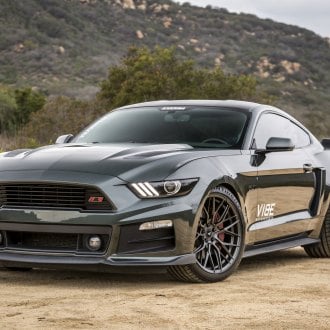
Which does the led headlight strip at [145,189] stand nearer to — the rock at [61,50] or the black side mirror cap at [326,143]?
the black side mirror cap at [326,143]

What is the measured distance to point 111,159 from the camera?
752cm

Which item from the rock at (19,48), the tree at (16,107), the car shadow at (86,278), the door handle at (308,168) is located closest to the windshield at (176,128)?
the door handle at (308,168)

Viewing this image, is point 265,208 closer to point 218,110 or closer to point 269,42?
point 218,110

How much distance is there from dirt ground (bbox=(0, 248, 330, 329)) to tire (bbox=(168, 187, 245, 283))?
→ 10 cm

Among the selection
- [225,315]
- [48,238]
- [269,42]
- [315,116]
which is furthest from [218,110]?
[269,42]

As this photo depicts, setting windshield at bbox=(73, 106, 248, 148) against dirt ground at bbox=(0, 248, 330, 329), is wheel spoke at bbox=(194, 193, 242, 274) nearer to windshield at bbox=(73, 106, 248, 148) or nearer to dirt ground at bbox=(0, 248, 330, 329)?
dirt ground at bbox=(0, 248, 330, 329)

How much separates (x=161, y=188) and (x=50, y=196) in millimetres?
827

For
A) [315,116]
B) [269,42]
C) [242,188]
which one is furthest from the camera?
[269,42]

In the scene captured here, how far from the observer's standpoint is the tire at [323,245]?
987 centimetres

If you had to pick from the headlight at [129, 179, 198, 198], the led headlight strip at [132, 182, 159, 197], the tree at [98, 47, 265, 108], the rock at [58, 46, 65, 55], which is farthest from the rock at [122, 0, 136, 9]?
the led headlight strip at [132, 182, 159, 197]

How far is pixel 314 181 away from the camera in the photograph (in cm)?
945

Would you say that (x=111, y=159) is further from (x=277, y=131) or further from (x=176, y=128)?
(x=277, y=131)

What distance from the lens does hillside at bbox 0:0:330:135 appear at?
5984 cm

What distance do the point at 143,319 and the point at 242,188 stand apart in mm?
2358
